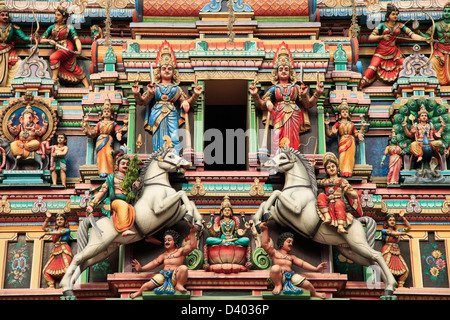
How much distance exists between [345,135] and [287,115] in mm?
1688

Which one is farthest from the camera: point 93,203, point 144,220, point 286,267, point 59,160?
point 59,160

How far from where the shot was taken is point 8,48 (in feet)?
113

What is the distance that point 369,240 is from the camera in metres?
30.0

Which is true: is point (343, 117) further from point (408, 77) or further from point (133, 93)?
point (133, 93)

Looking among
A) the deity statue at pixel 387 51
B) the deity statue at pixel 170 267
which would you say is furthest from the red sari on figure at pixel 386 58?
the deity statue at pixel 170 267

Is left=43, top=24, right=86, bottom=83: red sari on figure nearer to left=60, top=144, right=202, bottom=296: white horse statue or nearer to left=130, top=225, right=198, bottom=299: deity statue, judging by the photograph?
left=60, top=144, right=202, bottom=296: white horse statue

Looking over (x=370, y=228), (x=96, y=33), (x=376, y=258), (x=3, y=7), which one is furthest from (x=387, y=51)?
(x=3, y=7)

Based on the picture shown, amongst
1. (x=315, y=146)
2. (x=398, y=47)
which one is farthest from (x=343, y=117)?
(x=398, y=47)

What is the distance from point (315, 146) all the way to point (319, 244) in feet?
9.40

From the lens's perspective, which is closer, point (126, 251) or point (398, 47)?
→ point (126, 251)

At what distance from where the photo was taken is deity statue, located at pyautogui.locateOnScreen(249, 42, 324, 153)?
31531 millimetres

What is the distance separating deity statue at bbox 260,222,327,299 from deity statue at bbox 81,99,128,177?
15.7ft

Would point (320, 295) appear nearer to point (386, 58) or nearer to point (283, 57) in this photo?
point (283, 57)

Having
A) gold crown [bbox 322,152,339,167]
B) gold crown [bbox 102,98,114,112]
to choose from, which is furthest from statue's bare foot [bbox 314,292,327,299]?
gold crown [bbox 102,98,114,112]
